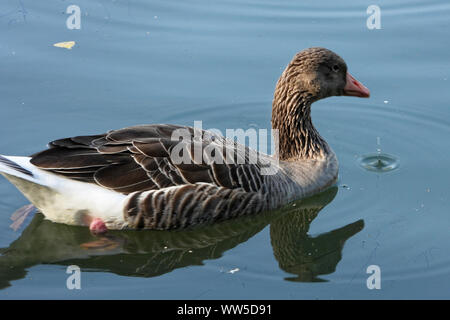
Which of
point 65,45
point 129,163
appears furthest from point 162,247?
point 65,45

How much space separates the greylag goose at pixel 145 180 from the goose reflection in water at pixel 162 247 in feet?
0.49

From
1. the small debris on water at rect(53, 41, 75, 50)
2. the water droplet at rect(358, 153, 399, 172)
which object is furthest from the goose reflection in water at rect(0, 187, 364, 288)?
the small debris on water at rect(53, 41, 75, 50)

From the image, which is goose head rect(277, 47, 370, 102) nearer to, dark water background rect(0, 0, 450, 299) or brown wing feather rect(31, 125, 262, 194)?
dark water background rect(0, 0, 450, 299)

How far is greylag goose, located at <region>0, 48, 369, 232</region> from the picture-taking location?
7.94 metres

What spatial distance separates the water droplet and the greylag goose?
1.36m

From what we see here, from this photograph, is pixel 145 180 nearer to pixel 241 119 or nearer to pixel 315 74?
pixel 315 74

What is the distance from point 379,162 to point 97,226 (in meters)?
3.93

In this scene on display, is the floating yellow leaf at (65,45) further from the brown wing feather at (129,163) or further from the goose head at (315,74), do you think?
the goose head at (315,74)

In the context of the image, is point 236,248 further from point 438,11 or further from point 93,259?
point 438,11

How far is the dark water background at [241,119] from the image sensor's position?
738cm

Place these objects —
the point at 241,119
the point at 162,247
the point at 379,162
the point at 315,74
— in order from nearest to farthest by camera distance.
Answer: the point at 162,247 → the point at 315,74 → the point at 379,162 → the point at 241,119

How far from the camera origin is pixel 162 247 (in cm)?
795

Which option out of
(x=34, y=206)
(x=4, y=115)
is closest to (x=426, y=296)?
(x=34, y=206)

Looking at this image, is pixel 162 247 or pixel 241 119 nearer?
pixel 162 247
